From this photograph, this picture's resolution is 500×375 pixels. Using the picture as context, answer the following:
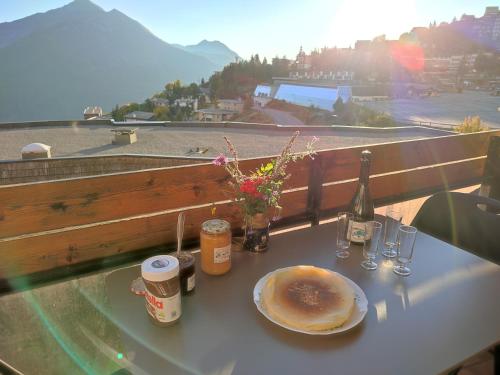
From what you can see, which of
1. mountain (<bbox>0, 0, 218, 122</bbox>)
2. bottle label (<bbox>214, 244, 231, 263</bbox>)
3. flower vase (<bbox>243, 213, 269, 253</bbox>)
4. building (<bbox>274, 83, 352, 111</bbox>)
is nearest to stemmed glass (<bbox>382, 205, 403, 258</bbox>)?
flower vase (<bbox>243, 213, 269, 253</bbox>)

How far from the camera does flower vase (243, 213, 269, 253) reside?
4.45ft

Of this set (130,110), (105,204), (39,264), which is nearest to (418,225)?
(105,204)

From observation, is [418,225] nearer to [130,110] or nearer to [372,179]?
[372,179]

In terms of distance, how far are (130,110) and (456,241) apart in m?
47.5

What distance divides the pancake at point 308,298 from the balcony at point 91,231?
1.43 ft

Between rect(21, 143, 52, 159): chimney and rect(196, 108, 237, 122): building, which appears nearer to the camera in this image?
rect(21, 143, 52, 159): chimney

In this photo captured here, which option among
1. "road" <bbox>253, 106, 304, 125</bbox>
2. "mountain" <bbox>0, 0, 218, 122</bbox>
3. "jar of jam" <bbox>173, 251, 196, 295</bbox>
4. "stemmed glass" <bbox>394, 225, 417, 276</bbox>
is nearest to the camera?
"jar of jam" <bbox>173, 251, 196, 295</bbox>

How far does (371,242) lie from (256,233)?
468mm

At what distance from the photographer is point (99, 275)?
1718mm

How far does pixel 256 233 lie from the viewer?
53.9 inches

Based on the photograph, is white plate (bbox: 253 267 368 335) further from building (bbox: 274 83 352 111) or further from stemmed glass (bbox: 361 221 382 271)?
building (bbox: 274 83 352 111)

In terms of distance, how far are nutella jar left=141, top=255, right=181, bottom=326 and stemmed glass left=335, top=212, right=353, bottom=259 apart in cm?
71

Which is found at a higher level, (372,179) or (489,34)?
(489,34)

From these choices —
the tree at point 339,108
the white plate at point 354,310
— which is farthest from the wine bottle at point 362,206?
the tree at point 339,108
